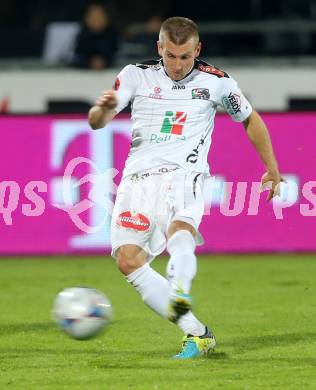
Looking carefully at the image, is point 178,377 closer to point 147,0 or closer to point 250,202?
point 250,202

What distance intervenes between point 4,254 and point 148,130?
6.25 metres

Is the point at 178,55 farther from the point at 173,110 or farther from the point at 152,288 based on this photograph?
the point at 152,288

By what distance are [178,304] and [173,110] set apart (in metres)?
1.33

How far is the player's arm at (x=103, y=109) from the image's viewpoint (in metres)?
7.43

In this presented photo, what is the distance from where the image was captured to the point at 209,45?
1884cm

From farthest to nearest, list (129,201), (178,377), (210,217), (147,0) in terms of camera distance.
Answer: (147,0) < (210,217) < (129,201) < (178,377)

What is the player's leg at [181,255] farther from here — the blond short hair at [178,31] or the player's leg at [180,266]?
the blond short hair at [178,31]

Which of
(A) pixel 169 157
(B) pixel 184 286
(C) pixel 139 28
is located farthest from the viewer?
(C) pixel 139 28

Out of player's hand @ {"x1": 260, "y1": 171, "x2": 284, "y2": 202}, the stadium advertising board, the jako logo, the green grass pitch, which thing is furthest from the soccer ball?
the stadium advertising board

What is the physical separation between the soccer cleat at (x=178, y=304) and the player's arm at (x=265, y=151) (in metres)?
1.05

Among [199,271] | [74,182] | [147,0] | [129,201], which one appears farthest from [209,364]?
[147,0]

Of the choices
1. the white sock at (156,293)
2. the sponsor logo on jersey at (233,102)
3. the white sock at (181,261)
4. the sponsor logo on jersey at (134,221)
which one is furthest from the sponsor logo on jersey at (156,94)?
the white sock at (156,293)

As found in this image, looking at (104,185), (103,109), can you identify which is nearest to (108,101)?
(103,109)

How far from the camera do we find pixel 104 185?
44.0ft
